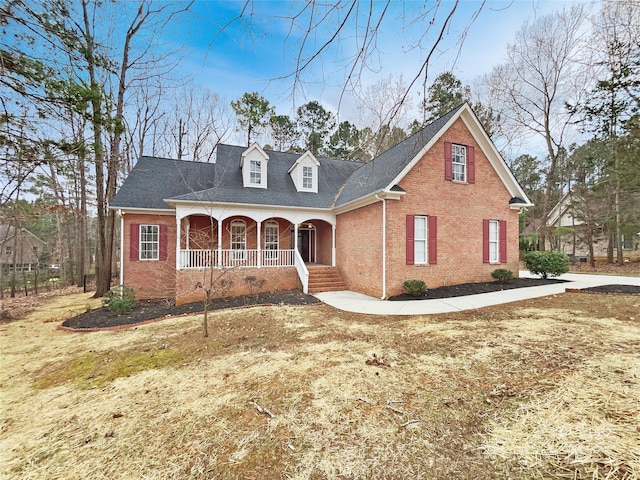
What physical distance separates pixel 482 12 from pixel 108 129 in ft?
17.8

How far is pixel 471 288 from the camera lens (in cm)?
1039

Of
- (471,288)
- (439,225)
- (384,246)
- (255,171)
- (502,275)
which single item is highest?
(255,171)

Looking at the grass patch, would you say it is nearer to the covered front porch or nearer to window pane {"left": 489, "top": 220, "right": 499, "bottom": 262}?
the covered front porch

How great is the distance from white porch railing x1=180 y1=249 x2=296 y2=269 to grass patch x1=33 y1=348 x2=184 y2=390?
567 cm

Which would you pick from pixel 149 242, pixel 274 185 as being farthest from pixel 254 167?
pixel 149 242

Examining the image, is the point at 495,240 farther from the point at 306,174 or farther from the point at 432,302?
the point at 306,174

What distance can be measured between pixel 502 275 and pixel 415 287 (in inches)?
184

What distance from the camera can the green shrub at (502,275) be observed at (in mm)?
11172

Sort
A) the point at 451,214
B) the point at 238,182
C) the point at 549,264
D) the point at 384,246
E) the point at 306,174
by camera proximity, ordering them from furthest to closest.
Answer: the point at 306,174
the point at 238,182
the point at 549,264
the point at 451,214
the point at 384,246

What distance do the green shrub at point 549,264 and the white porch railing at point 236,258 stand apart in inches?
468

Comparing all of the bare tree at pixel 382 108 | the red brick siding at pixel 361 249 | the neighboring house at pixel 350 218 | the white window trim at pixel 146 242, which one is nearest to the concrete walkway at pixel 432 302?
the red brick siding at pixel 361 249

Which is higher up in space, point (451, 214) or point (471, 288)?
point (451, 214)

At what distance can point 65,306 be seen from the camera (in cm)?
1096

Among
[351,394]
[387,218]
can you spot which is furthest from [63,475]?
[387,218]
